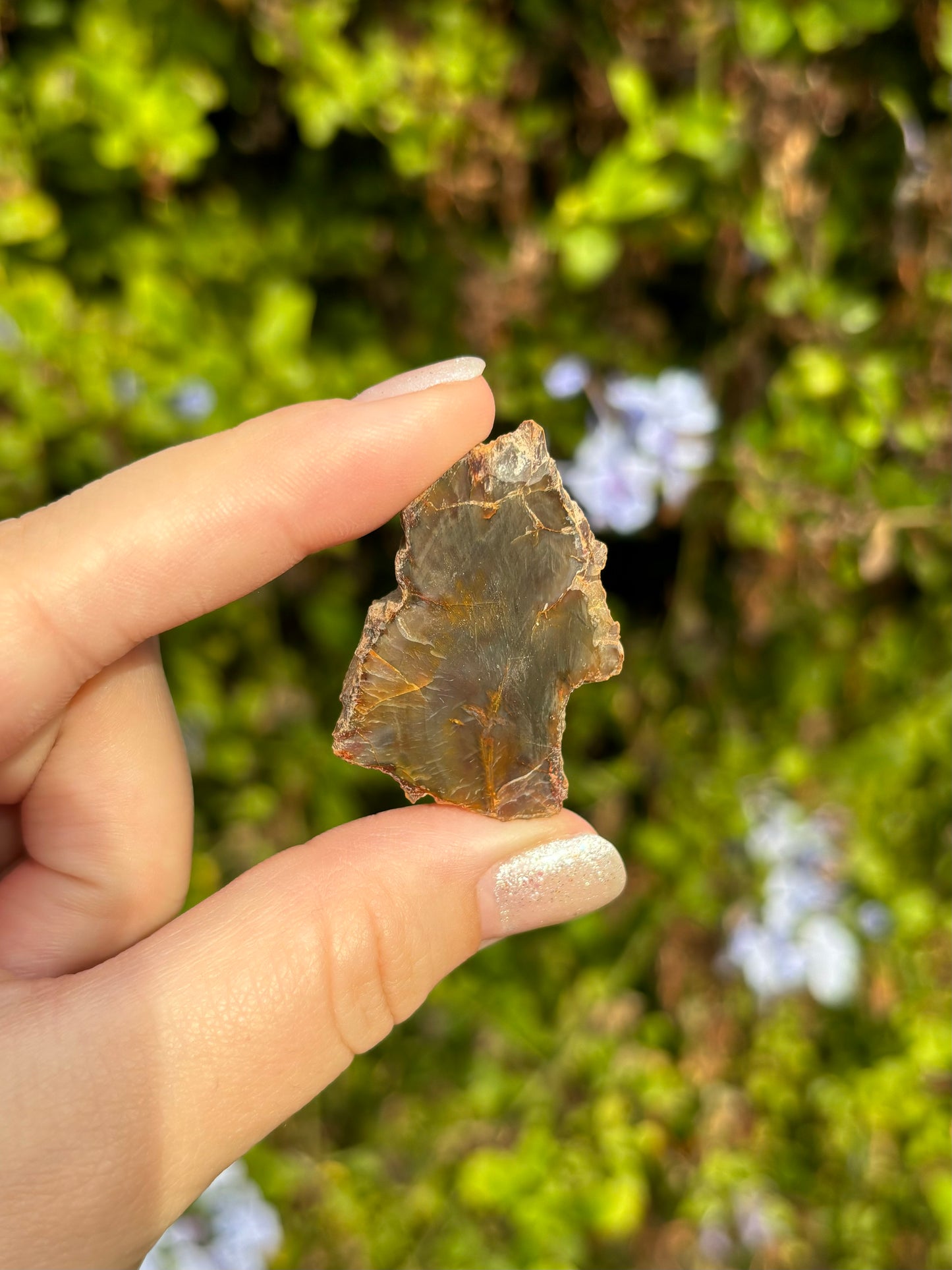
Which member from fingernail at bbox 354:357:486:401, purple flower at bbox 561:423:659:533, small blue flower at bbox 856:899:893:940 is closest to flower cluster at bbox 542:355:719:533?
purple flower at bbox 561:423:659:533

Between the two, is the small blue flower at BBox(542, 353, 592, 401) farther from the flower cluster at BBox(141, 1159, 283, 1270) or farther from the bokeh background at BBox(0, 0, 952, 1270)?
the flower cluster at BBox(141, 1159, 283, 1270)

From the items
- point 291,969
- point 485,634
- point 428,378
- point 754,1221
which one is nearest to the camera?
point 291,969

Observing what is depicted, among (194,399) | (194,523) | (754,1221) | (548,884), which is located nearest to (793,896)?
(754,1221)

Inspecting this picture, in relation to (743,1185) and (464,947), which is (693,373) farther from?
(743,1185)

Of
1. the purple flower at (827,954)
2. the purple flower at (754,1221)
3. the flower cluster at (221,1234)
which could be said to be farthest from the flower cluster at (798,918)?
the flower cluster at (221,1234)

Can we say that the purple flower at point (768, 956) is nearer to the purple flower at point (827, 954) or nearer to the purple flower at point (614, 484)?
the purple flower at point (827, 954)

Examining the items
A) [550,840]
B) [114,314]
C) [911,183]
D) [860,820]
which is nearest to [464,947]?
[550,840]

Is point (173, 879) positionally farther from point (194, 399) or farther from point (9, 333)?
point (9, 333)
